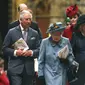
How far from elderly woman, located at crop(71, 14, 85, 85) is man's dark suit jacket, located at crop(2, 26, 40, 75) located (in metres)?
0.78

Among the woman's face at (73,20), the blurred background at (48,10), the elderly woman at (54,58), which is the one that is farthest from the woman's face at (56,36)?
the blurred background at (48,10)

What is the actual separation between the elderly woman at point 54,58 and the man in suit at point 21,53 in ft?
2.25

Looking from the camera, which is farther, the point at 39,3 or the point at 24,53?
the point at 39,3

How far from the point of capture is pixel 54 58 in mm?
11641

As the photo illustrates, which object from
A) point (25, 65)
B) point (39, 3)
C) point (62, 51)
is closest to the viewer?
point (62, 51)

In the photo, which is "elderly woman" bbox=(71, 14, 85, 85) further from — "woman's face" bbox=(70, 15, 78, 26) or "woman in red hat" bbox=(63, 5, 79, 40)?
"woman's face" bbox=(70, 15, 78, 26)

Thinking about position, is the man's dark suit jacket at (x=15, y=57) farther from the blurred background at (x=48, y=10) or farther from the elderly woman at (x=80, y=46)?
the blurred background at (x=48, y=10)

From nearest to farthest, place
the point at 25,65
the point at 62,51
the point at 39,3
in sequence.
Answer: the point at 62,51 → the point at 25,65 → the point at 39,3

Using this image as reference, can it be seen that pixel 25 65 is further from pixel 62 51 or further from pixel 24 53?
pixel 62 51

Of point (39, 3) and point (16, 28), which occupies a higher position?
point (16, 28)

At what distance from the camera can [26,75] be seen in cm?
1248

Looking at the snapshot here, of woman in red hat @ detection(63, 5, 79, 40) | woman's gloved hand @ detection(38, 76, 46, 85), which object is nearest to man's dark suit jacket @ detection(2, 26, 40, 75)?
woman's gloved hand @ detection(38, 76, 46, 85)

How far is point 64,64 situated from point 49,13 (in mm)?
9537

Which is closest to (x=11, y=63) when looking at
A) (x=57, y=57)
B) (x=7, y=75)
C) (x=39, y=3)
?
(x=7, y=75)
